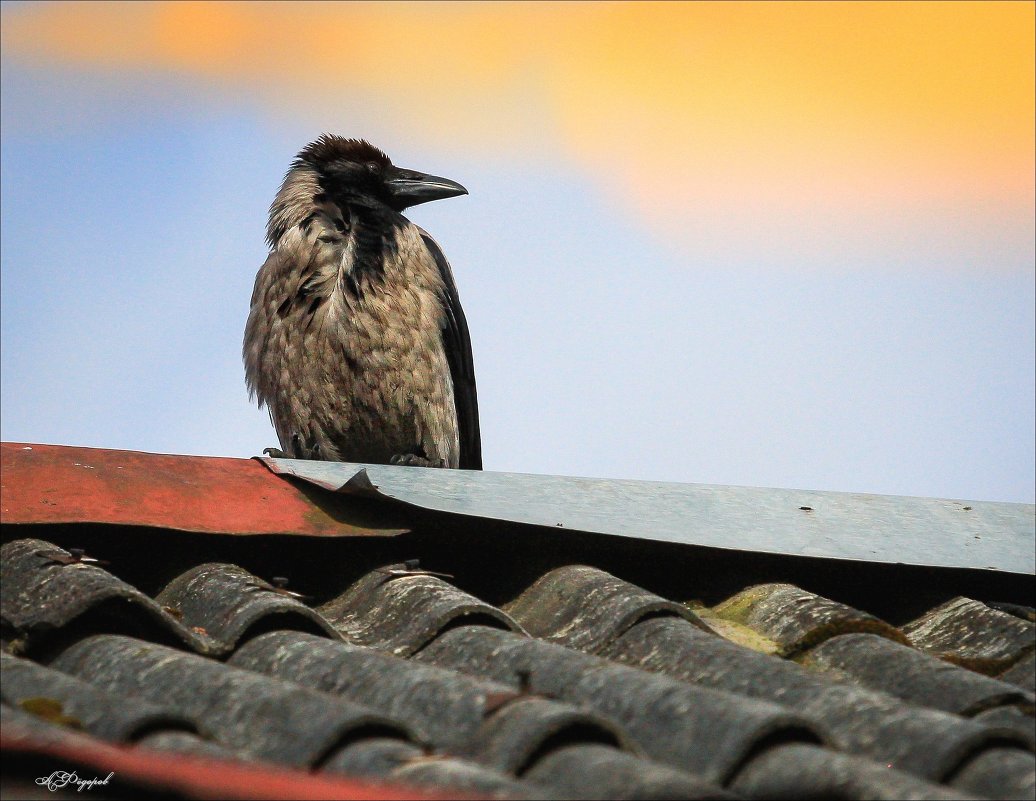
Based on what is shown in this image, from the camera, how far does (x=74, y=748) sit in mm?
1819

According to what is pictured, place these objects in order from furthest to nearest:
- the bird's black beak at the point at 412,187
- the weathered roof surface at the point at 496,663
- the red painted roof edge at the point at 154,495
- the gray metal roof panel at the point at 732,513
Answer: the bird's black beak at the point at 412,187, the gray metal roof panel at the point at 732,513, the red painted roof edge at the point at 154,495, the weathered roof surface at the point at 496,663

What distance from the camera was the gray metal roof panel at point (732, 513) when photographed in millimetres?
3568

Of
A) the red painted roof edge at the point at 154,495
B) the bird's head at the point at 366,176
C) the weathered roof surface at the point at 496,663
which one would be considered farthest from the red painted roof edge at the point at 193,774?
the bird's head at the point at 366,176

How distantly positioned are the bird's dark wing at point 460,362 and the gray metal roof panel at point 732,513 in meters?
2.76

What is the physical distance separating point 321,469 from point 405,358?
8.52 feet

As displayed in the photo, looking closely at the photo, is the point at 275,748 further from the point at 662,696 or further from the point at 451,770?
the point at 662,696

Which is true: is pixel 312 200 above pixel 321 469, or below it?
above

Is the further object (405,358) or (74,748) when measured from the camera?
(405,358)

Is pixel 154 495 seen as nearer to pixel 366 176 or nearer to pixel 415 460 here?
pixel 415 460

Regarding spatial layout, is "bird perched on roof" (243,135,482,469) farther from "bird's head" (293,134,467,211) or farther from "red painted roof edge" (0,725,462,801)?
"red painted roof edge" (0,725,462,801)

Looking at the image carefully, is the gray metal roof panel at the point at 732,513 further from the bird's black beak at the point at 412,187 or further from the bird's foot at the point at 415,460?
the bird's black beak at the point at 412,187

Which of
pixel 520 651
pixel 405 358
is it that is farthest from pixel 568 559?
pixel 405 358

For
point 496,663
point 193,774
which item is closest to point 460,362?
point 496,663

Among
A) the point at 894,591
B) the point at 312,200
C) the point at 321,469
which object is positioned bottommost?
the point at 894,591
